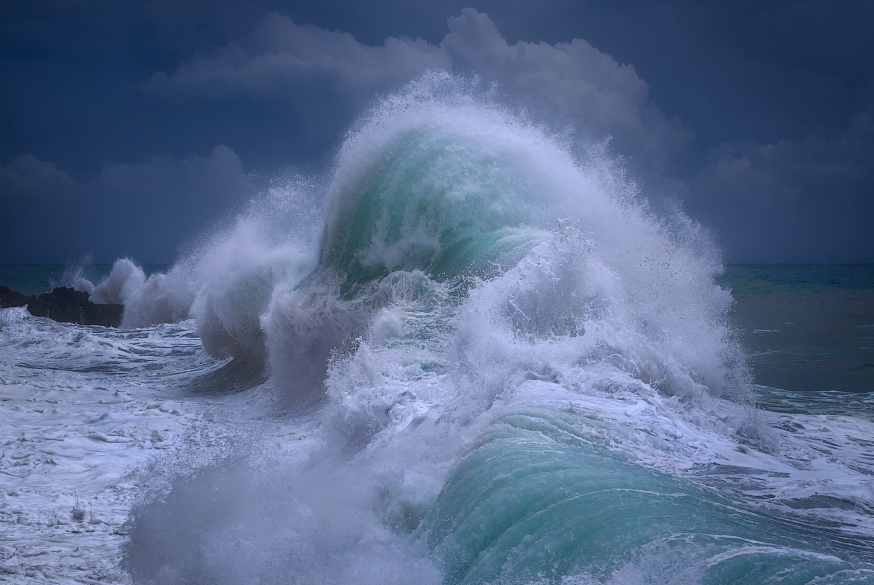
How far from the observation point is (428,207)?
941 centimetres

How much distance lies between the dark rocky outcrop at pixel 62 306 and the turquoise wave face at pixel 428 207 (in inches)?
404

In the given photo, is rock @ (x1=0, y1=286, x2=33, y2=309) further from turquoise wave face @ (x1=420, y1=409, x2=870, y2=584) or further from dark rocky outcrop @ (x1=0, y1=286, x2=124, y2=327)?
turquoise wave face @ (x1=420, y1=409, x2=870, y2=584)

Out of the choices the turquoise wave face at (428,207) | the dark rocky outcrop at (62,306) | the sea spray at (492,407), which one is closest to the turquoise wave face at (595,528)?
the sea spray at (492,407)

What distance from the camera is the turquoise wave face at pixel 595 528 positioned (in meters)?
2.62

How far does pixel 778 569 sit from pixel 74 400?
25.3ft

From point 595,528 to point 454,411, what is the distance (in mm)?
1926

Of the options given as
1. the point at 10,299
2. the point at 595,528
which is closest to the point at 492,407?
the point at 595,528

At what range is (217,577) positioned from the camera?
3430 mm

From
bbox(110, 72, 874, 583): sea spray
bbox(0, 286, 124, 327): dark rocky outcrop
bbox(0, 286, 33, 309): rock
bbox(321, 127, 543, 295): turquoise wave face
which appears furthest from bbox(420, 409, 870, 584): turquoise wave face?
bbox(0, 286, 33, 309): rock

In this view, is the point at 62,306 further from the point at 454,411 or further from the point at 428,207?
the point at 454,411

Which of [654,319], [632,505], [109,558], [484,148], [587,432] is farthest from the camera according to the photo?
[484,148]

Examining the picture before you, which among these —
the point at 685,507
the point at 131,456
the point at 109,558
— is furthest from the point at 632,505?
the point at 131,456

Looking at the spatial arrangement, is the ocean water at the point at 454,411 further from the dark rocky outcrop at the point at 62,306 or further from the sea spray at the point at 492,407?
the dark rocky outcrop at the point at 62,306

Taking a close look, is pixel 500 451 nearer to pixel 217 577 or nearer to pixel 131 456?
pixel 217 577
